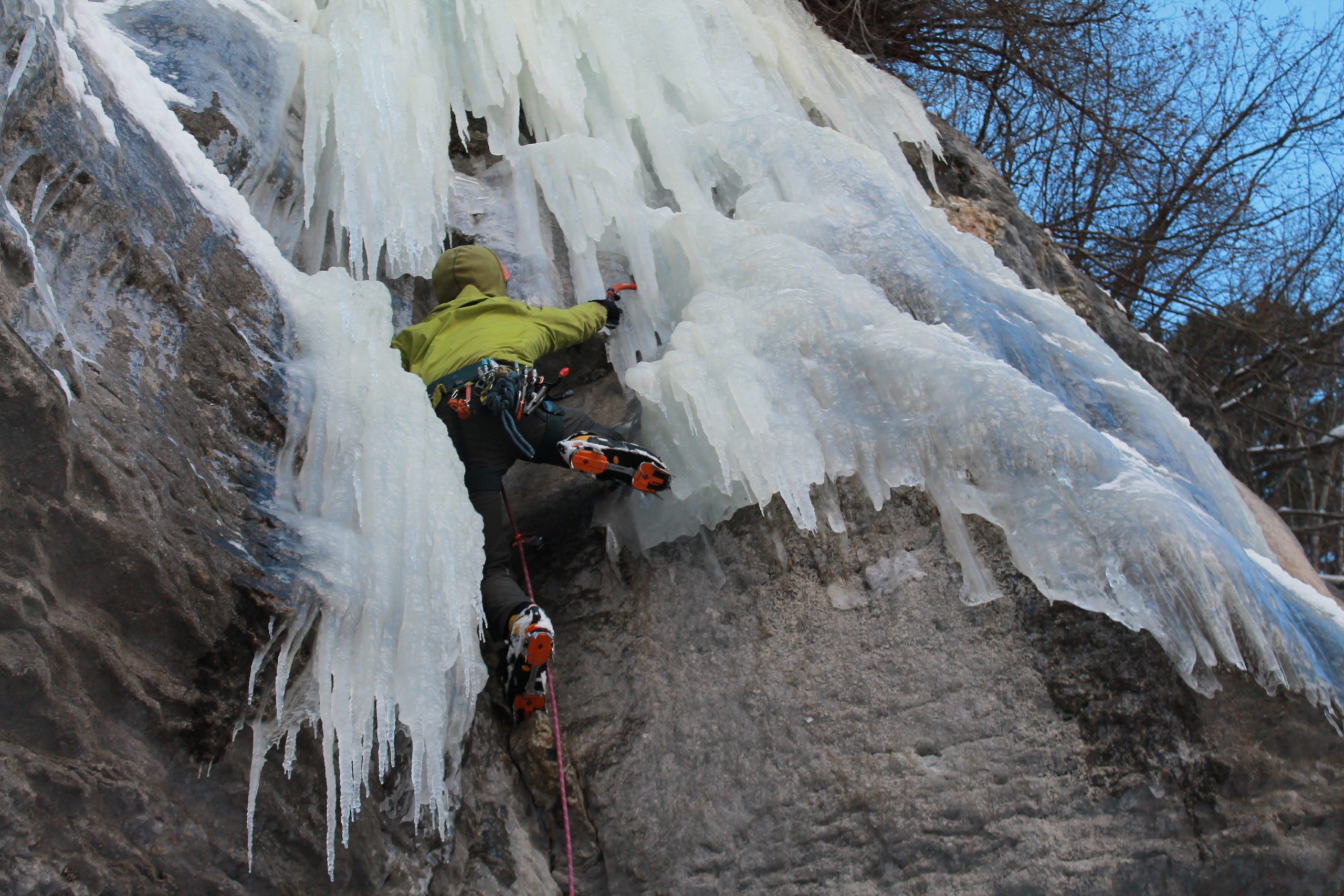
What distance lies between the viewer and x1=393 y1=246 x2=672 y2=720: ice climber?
2516 mm

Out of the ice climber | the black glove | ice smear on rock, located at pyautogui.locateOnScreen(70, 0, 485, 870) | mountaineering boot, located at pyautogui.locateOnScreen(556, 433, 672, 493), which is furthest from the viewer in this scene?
the black glove

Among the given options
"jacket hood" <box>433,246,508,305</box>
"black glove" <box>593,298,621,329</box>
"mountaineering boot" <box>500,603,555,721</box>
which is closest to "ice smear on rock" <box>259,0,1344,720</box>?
"black glove" <box>593,298,621,329</box>

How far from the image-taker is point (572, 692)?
2.70m

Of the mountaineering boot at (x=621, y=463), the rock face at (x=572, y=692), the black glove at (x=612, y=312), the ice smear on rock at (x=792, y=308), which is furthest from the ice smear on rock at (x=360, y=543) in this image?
the black glove at (x=612, y=312)

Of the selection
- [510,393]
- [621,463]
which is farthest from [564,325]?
[621,463]

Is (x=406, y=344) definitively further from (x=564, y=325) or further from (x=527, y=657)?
(x=527, y=657)

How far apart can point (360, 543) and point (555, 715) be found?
0.68 metres

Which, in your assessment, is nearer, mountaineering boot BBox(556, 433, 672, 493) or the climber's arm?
mountaineering boot BBox(556, 433, 672, 493)

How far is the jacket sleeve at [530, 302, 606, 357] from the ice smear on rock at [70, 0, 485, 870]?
18.1 inches

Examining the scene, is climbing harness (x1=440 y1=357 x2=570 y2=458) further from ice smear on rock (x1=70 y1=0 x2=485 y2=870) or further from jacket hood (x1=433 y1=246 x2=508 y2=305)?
jacket hood (x1=433 y1=246 x2=508 y2=305)

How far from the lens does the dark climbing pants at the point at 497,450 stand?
2.67 meters

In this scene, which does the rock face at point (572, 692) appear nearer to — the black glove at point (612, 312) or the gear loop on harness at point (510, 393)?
the gear loop on harness at point (510, 393)

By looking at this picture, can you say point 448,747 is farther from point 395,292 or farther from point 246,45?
point 246,45

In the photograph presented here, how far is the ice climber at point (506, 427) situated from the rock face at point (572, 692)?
9.1 inches
